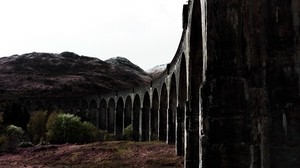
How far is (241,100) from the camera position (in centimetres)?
651

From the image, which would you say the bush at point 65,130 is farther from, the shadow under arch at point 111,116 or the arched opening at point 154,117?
the shadow under arch at point 111,116

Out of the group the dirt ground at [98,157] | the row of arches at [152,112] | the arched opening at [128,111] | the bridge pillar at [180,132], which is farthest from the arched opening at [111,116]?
the bridge pillar at [180,132]

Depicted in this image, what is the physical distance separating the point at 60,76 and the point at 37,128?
169ft

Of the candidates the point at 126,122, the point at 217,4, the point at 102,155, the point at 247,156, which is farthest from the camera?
the point at 126,122

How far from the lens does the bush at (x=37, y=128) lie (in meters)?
41.2

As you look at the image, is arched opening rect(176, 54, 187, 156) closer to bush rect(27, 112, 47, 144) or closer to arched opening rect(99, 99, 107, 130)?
bush rect(27, 112, 47, 144)

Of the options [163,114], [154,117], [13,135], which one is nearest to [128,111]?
[154,117]

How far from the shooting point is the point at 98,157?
2356 centimetres

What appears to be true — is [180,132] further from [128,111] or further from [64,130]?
[128,111]

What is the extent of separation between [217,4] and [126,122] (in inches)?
1681

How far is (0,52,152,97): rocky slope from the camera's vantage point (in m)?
79.1

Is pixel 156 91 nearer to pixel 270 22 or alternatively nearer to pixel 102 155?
pixel 102 155

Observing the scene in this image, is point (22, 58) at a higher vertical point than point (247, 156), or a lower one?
higher

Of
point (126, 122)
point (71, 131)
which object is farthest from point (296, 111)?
point (126, 122)
